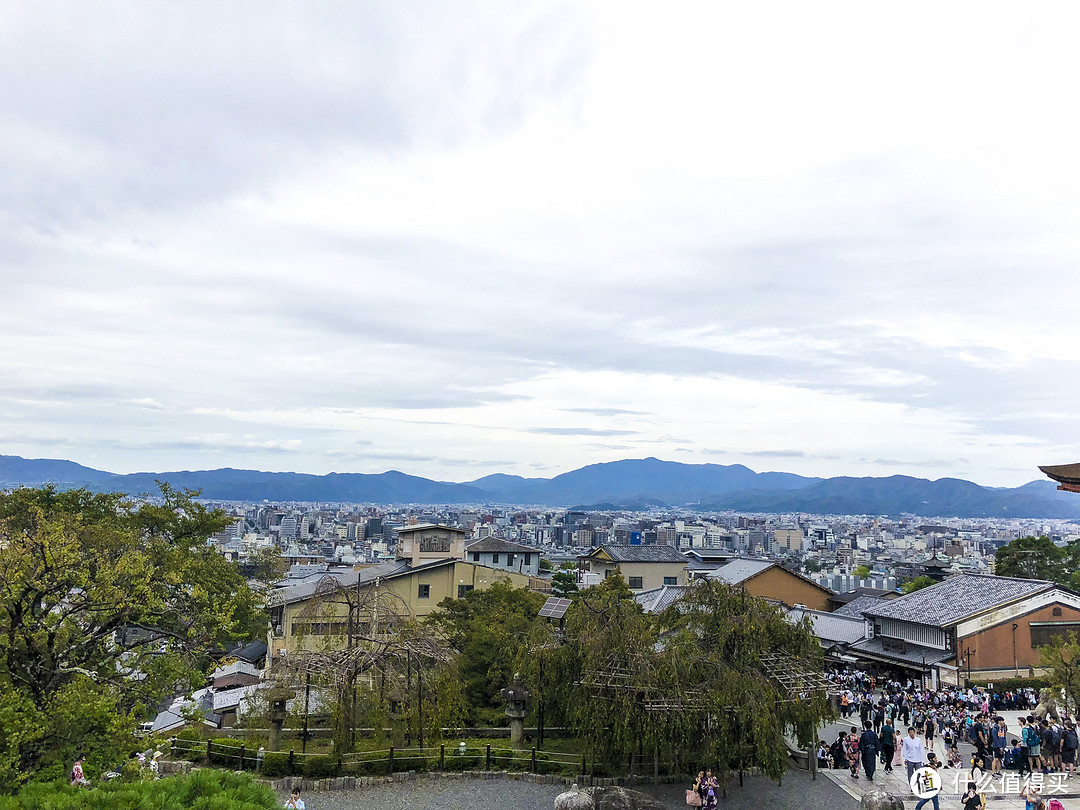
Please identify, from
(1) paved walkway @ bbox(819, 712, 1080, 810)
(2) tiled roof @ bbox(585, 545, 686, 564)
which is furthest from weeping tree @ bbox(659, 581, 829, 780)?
(2) tiled roof @ bbox(585, 545, 686, 564)

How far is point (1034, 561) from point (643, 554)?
30.1 m

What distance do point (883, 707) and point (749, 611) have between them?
37.8 feet

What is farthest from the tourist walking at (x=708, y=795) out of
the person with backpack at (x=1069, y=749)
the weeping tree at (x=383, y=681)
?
the person with backpack at (x=1069, y=749)

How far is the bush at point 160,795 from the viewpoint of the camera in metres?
9.27

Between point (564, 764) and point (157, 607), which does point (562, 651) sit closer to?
point (564, 764)

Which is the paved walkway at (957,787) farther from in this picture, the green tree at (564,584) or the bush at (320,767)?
the green tree at (564,584)

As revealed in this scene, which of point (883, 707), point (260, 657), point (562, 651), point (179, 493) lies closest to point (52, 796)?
point (562, 651)

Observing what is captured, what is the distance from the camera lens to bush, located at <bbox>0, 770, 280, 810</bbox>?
9.27 metres

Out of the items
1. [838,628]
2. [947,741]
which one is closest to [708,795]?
[947,741]

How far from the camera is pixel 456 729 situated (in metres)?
21.7

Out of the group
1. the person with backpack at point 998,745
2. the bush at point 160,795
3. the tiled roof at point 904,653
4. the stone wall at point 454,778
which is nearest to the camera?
the bush at point 160,795

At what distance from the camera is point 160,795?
971cm

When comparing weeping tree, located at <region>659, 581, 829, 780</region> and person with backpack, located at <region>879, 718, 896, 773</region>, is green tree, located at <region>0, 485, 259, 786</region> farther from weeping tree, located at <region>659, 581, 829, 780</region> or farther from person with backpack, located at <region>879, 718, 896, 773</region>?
person with backpack, located at <region>879, 718, 896, 773</region>

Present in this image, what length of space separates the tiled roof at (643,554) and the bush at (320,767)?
42.1m
